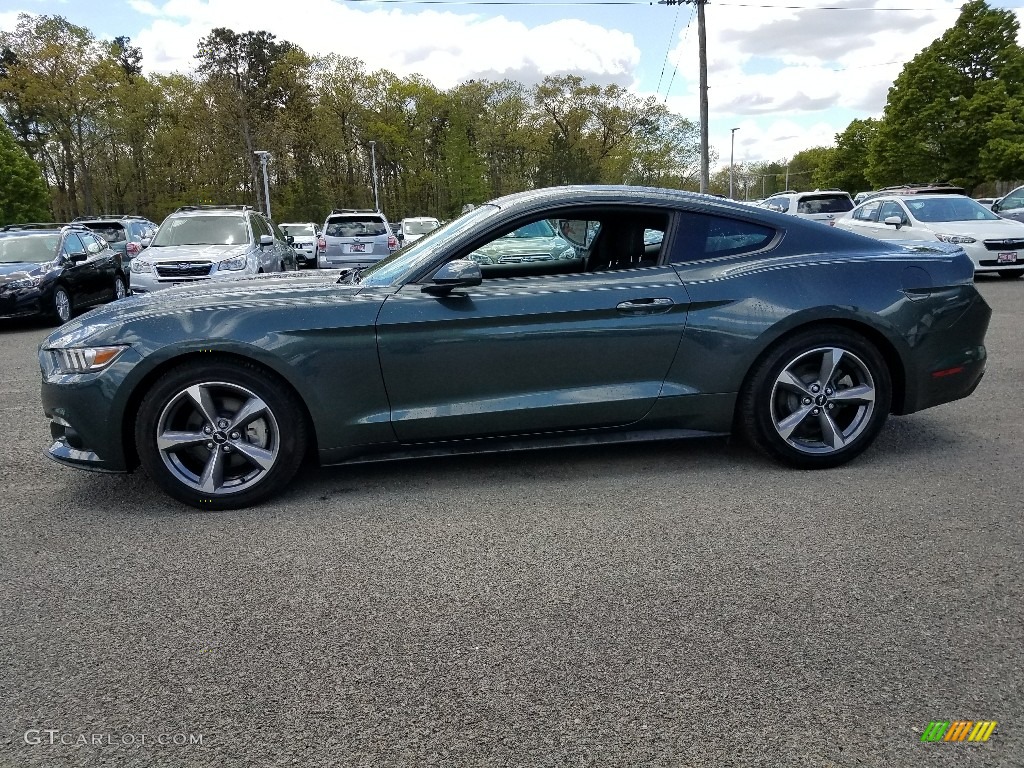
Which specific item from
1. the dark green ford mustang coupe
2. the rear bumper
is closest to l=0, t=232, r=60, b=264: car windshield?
the dark green ford mustang coupe

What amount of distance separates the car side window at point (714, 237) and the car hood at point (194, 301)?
1722 millimetres

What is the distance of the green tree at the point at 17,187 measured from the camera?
40906 millimetres

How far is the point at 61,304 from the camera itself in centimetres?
1217

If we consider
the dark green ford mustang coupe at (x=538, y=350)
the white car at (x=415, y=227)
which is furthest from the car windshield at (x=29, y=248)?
the white car at (x=415, y=227)

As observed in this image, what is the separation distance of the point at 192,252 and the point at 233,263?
73 cm

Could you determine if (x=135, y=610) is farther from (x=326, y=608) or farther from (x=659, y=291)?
(x=659, y=291)

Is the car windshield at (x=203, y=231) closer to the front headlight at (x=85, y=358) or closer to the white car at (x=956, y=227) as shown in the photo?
the front headlight at (x=85, y=358)

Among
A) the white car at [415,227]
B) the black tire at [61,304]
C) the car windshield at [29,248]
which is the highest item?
the white car at [415,227]

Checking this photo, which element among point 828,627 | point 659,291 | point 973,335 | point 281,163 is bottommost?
point 828,627

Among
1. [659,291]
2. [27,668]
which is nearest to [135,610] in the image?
[27,668]

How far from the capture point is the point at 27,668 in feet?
8.48

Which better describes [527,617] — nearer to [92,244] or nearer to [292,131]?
[92,244]

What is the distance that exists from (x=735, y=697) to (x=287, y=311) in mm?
2697

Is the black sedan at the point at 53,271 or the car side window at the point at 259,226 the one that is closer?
the black sedan at the point at 53,271
